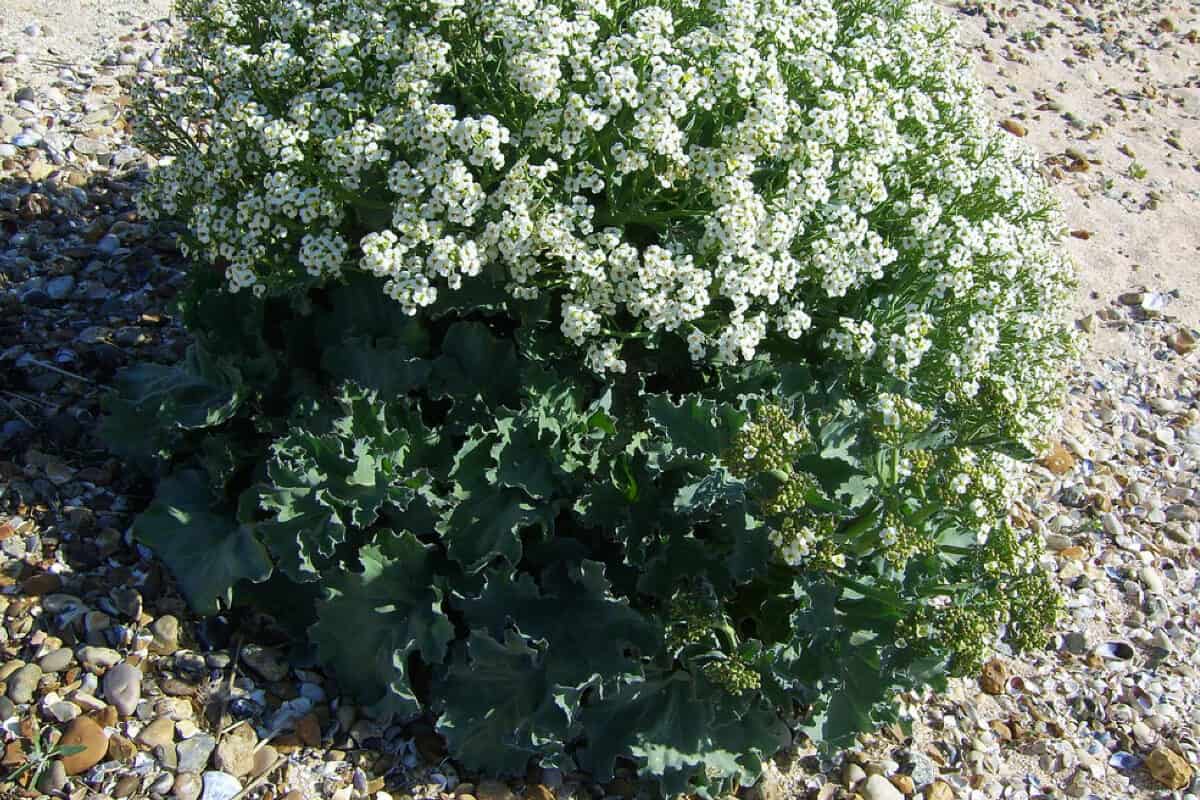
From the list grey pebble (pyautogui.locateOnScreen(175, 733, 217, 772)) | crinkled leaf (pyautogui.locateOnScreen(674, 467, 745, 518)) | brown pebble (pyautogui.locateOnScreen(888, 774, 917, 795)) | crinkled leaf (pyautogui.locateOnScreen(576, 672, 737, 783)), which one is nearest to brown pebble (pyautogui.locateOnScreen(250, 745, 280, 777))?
grey pebble (pyautogui.locateOnScreen(175, 733, 217, 772))

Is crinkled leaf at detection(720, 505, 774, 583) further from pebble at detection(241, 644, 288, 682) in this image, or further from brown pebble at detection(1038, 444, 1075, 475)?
brown pebble at detection(1038, 444, 1075, 475)

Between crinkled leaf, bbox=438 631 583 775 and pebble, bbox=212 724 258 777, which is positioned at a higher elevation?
crinkled leaf, bbox=438 631 583 775

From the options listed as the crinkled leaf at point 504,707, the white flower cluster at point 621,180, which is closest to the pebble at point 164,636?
the crinkled leaf at point 504,707

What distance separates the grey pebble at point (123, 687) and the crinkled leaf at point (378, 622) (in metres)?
0.51

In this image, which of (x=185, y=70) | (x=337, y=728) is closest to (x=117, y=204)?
(x=185, y=70)

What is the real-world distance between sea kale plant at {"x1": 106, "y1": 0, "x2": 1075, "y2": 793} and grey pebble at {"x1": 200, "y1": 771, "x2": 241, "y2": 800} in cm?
45

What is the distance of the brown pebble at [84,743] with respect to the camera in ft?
9.84

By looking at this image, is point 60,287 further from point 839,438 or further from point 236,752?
point 839,438

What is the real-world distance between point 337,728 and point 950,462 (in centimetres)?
194

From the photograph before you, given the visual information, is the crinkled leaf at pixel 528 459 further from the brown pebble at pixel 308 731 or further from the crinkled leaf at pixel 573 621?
the brown pebble at pixel 308 731

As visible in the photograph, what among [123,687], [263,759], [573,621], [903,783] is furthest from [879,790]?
[123,687]

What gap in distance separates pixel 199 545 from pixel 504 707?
1061mm

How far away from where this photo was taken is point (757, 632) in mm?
3518

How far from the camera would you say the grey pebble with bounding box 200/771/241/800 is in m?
3.07
